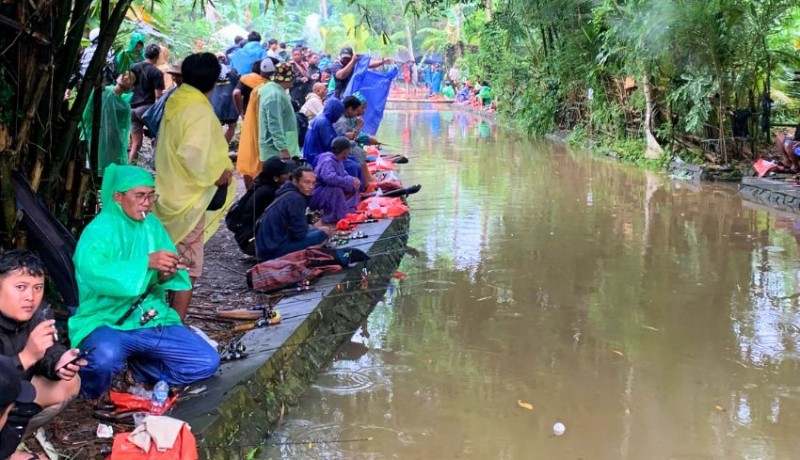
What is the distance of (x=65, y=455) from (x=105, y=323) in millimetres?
689

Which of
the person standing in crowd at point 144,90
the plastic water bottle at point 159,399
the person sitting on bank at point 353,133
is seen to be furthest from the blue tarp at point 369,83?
the plastic water bottle at point 159,399

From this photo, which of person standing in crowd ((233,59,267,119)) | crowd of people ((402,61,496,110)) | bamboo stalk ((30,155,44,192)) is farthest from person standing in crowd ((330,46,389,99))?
crowd of people ((402,61,496,110))

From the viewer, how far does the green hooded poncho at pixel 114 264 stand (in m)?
3.73

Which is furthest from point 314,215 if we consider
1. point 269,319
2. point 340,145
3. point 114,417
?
point 114,417

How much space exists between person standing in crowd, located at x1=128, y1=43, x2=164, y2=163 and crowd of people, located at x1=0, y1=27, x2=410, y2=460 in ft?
3.72

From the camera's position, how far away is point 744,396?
4.70m

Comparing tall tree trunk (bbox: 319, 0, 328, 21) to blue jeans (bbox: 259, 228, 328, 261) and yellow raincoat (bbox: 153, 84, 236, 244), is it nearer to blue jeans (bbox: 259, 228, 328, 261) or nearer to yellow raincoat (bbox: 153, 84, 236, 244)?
blue jeans (bbox: 259, 228, 328, 261)

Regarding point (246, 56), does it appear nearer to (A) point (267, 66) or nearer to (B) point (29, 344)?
(A) point (267, 66)

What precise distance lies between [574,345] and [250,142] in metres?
3.90

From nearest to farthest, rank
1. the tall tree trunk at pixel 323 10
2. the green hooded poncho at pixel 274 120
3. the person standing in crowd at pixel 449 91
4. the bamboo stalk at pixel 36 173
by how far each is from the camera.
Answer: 1. the bamboo stalk at pixel 36 173
2. the green hooded poncho at pixel 274 120
3. the person standing in crowd at pixel 449 91
4. the tall tree trunk at pixel 323 10

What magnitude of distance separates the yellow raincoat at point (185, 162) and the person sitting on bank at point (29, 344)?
5.38 ft

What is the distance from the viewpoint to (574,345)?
5.48 meters

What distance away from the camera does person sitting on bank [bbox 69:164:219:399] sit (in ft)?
12.2

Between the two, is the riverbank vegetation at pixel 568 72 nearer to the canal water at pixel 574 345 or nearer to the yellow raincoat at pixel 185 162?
the yellow raincoat at pixel 185 162
